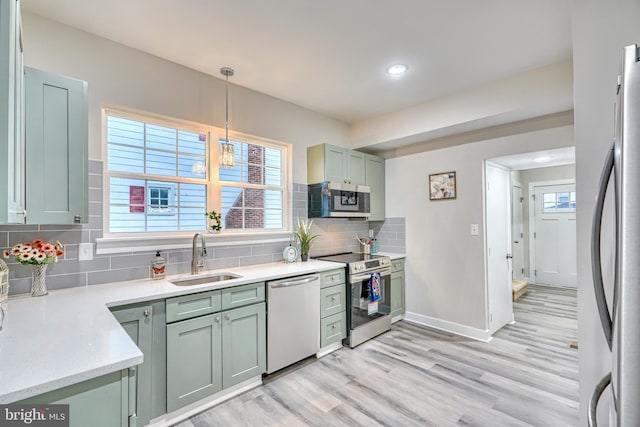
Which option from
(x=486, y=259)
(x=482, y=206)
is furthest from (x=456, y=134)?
(x=486, y=259)

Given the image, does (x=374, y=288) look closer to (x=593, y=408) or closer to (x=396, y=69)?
(x=396, y=69)

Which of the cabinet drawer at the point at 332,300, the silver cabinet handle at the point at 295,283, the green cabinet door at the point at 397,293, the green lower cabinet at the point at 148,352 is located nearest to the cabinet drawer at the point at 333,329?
the cabinet drawer at the point at 332,300

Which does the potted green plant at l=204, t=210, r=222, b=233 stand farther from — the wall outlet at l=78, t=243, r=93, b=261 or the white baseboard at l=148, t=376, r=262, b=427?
the white baseboard at l=148, t=376, r=262, b=427

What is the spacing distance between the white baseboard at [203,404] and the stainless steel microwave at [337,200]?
183cm

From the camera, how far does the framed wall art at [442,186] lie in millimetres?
3668

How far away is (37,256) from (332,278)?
2.25m

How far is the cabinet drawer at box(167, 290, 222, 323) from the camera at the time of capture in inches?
79.7

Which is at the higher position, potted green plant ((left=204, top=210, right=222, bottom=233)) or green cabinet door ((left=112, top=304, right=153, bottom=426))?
potted green plant ((left=204, top=210, right=222, bottom=233))

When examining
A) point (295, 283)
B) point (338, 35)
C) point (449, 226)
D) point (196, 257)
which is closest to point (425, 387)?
point (295, 283)

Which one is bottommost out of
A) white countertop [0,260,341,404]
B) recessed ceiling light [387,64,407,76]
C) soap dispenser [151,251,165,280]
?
white countertop [0,260,341,404]

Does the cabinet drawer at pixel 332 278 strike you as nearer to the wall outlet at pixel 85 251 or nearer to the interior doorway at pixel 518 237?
the wall outlet at pixel 85 251

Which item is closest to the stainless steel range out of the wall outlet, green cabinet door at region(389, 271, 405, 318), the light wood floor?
the light wood floor

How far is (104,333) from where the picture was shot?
1.29 meters

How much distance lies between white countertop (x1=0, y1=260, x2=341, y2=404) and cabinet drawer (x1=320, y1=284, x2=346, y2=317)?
1.20 metres
